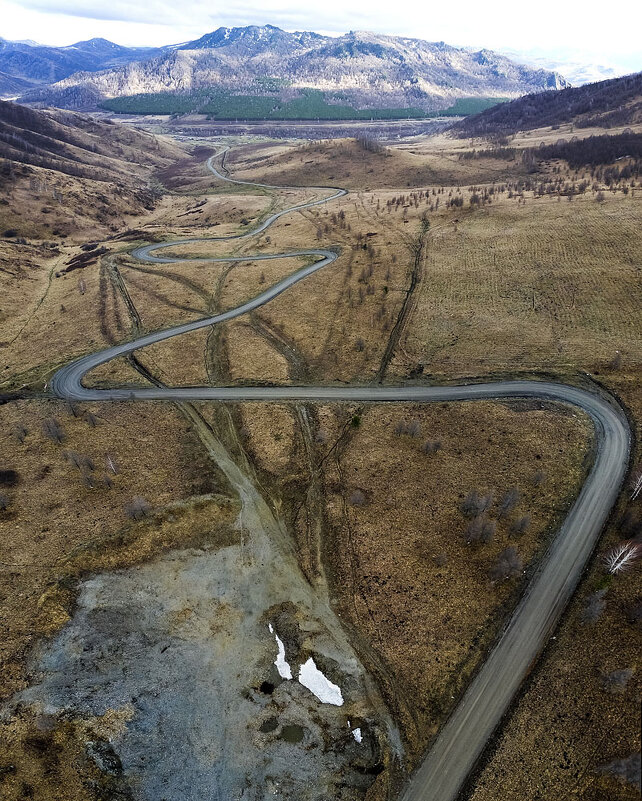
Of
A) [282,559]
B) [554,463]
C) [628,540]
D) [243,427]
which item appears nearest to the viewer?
[628,540]

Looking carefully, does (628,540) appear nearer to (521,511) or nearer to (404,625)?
(521,511)

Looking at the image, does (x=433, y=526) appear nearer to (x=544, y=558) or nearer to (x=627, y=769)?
(x=544, y=558)

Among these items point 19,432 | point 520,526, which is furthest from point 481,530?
point 19,432

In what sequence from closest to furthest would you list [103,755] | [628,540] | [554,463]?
[103,755], [628,540], [554,463]

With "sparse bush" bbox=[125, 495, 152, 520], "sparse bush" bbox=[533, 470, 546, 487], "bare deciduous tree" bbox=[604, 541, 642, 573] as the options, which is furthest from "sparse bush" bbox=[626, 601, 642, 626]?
"sparse bush" bbox=[125, 495, 152, 520]

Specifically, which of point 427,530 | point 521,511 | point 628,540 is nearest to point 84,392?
point 427,530

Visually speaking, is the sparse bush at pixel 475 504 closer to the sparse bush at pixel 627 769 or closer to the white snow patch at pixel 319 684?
the sparse bush at pixel 627 769

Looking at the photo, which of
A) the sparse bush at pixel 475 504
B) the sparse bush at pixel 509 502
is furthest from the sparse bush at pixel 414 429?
the sparse bush at pixel 509 502
